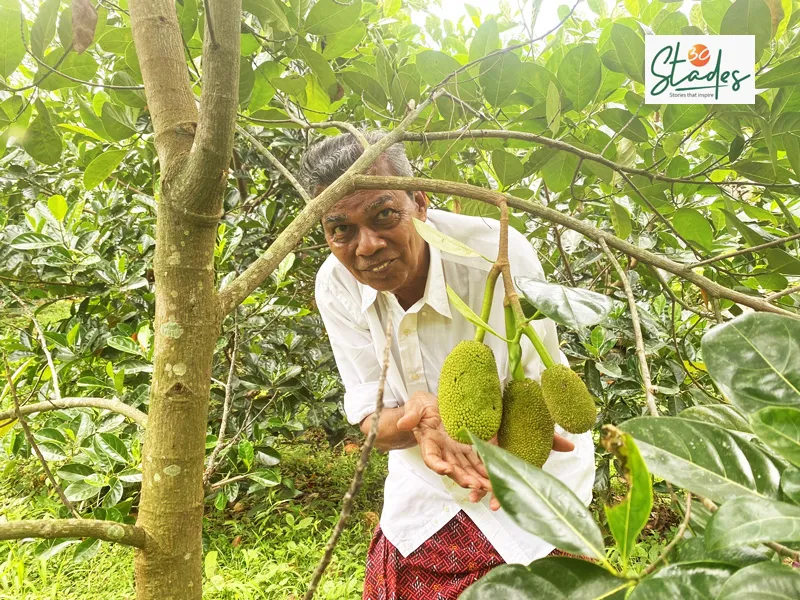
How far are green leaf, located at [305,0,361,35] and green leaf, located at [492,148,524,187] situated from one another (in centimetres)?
29

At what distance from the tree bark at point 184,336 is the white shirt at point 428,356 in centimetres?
60

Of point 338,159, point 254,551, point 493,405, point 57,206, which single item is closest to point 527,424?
point 493,405

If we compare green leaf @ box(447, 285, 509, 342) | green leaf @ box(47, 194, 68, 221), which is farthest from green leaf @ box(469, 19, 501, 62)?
green leaf @ box(47, 194, 68, 221)

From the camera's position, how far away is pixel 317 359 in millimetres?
1836

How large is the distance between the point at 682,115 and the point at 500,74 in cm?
29

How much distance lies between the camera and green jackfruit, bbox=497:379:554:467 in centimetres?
49

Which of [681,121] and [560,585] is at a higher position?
[681,121]

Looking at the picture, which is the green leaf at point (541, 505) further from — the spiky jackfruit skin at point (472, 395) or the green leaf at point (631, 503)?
the spiky jackfruit skin at point (472, 395)

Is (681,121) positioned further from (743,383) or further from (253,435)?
(253,435)

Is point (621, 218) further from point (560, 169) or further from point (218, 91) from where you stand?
point (218, 91)

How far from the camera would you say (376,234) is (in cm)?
92

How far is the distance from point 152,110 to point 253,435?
1.19 m

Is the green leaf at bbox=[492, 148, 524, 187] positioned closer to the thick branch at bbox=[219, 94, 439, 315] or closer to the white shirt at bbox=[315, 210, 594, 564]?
the white shirt at bbox=[315, 210, 594, 564]

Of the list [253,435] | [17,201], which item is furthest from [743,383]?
[17,201]
